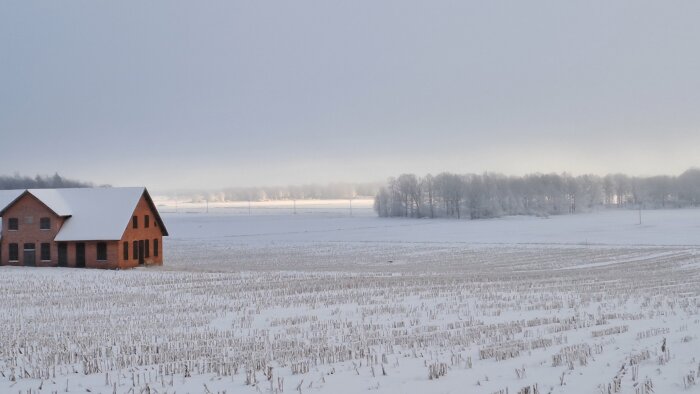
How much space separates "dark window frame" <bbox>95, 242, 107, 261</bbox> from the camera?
169 ft

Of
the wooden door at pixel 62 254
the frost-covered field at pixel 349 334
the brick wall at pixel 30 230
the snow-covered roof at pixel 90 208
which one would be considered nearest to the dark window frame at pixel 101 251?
the snow-covered roof at pixel 90 208

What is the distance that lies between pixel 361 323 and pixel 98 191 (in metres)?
41.4

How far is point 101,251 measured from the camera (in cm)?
5162

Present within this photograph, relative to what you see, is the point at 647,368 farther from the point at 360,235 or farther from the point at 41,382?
the point at 360,235

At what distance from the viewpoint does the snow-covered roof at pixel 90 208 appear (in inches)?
2031

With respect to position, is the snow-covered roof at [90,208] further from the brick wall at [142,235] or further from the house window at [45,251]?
the house window at [45,251]

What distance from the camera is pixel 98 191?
5594 cm

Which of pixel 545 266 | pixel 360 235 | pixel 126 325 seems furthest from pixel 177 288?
pixel 360 235

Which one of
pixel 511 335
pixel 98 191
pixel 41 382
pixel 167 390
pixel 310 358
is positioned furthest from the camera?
pixel 98 191

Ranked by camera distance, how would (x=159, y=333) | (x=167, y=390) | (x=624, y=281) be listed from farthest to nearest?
(x=624, y=281) < (x=159, y=333) < (x=167, y=390)

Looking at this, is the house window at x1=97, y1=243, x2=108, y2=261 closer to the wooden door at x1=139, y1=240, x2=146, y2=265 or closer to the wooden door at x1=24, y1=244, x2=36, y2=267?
the wooden door at x1=139, y1=240, x2=146, y2=265

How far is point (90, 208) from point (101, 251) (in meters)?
4.39

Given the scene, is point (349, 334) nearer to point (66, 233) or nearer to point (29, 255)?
point (66, 233)

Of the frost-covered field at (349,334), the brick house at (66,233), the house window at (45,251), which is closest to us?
the frost-covered field at (349,334)
